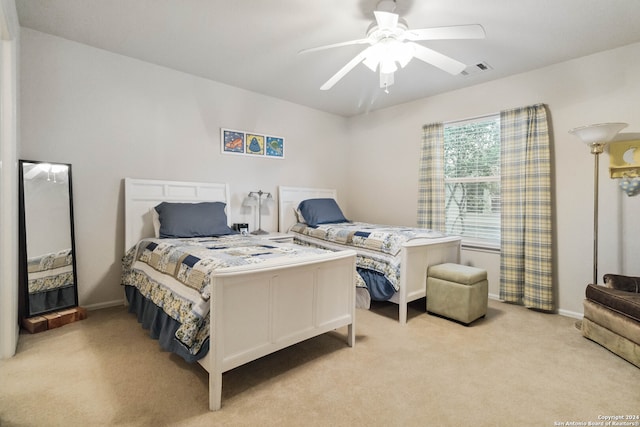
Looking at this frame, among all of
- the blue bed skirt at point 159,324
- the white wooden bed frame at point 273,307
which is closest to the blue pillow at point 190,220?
the blue bed skirt at point 159,324

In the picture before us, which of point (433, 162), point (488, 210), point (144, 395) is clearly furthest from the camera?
point (433, 162)

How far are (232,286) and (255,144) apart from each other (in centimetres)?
277

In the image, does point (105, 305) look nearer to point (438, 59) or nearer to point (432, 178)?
point (438, 59)

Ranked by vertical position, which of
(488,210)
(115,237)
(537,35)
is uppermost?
(537,35)

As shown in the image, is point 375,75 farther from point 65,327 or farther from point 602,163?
point 65,327

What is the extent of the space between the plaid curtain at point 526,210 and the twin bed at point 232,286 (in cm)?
71

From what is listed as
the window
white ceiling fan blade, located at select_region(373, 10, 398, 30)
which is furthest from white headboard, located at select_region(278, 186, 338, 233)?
white ceiling fan blade, located at select_region(373, 10, 398, 30)

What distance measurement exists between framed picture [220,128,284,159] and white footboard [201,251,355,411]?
2325mm

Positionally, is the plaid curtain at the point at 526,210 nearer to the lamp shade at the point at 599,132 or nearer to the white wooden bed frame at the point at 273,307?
the lamp shade at the point at 599,132

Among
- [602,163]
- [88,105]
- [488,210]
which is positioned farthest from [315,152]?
[602,163]

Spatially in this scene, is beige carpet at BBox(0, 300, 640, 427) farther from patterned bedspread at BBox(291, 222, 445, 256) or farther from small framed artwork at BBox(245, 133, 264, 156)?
small framed artwork at BBox(245, 133, 264, 156)

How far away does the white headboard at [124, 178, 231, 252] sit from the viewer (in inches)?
122

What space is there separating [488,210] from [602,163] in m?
1.11

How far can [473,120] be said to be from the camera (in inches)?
148
